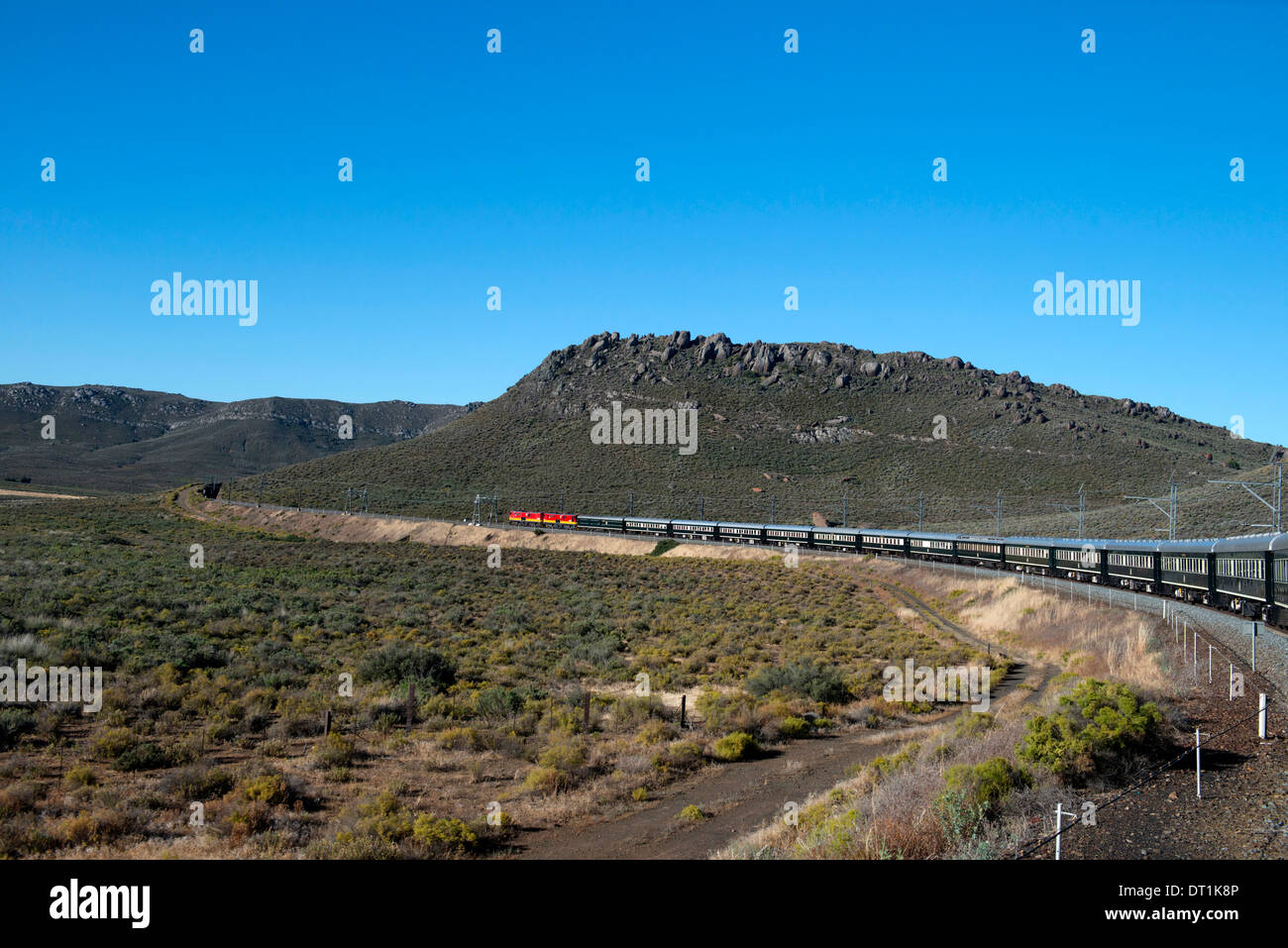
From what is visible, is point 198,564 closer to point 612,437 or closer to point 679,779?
point 679,779

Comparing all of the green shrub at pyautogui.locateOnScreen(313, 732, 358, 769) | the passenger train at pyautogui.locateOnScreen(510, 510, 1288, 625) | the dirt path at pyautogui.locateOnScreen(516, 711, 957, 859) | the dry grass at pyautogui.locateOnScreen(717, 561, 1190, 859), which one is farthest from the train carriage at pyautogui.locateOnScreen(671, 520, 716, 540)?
the green shrub at pyautogui.locateOnScreen(313, 732, 358, 769)

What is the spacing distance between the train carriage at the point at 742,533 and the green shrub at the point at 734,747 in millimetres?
53022

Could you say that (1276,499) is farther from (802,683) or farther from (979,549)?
(802,683)

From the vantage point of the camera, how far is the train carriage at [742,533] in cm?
6931

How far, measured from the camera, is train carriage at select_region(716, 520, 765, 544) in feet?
227

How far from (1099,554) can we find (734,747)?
3526 cm

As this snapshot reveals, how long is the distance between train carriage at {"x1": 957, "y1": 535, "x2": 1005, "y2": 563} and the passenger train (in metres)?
0.06

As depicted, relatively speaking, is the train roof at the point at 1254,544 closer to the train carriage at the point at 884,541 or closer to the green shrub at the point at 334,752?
the green shrub at the point at 334,752

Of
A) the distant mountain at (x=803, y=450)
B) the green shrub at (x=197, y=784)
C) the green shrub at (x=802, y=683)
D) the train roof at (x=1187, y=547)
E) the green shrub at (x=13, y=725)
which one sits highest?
the distant mountain at (x=803, y=450)

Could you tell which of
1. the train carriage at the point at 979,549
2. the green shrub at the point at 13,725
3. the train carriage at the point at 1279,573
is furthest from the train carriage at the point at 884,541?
the green shrub at the point at 13,725

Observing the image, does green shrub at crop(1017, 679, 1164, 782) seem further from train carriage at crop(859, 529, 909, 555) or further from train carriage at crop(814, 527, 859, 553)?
train carriage at crop(814, 527, 859, 553)

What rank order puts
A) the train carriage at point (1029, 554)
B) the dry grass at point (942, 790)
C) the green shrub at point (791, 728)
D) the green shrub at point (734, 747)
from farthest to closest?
the train carriage at point (1029, 554), the green shrub at point (791, 728), the green shrub at point (734, 747), the dry grass at point (942, 790)

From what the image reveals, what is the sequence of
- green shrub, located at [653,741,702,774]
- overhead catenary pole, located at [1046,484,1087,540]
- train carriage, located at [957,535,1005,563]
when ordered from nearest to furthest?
green shrub, located at [653,741,702,774] < train carriage, located at [957,535,1005,563] < overhead catenary pole, located at [1046,484,1087,540]
